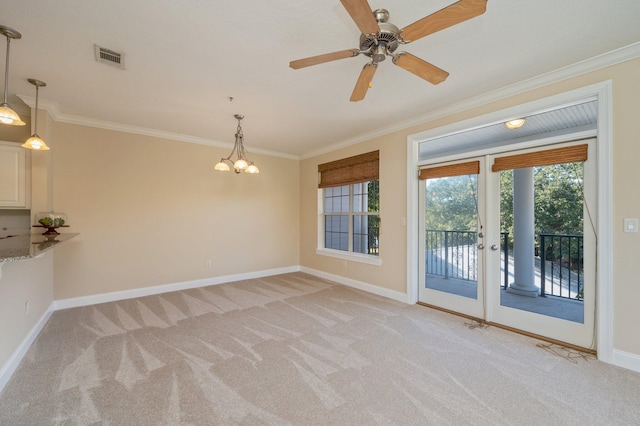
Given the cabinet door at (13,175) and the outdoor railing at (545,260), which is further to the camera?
the cabinet door at (13,175)

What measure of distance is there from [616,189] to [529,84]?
1.33m

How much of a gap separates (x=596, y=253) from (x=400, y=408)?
245 cm

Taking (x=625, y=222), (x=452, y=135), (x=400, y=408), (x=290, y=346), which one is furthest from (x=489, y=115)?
(x=290, y=346)

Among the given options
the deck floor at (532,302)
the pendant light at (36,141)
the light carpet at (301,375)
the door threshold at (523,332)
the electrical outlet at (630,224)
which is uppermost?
the pendant light at (36,141)

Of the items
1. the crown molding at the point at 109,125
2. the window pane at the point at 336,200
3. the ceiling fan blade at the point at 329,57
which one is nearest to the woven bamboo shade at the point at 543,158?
the ceiling fan blade at the point at 329,57

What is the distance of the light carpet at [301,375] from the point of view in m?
1.81

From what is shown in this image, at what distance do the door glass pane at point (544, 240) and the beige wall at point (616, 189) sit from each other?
311mm

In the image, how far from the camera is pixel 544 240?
2971 mm

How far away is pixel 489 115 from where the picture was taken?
3.21 metres

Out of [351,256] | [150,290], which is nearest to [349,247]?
[351,256]

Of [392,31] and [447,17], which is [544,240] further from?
[392,31]

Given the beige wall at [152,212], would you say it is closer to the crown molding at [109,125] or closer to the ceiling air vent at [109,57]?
the crown molding at [109,125]

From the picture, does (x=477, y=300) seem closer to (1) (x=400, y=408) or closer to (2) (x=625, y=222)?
(2) (x=625, y=222)

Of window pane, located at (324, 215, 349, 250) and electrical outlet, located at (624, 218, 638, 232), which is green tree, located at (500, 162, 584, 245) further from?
window pane, located at (324, 215, 349, 250)
